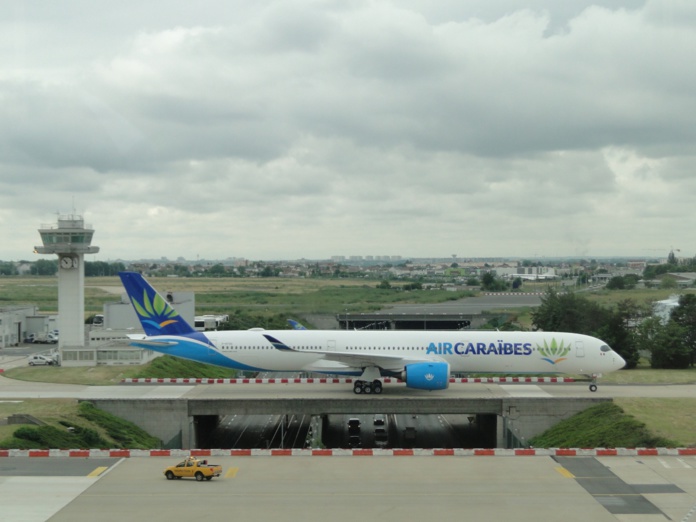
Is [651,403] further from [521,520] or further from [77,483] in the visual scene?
[77,483]

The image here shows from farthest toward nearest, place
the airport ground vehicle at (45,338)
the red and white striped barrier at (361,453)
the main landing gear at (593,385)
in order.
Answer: the airport ground vehicle at (45,338) < the main landing gear at (593,385) < the red and white striped barrier at (361,453)

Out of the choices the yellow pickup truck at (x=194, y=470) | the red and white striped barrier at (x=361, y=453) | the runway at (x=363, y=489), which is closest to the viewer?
the runway at (x=363, y=489)

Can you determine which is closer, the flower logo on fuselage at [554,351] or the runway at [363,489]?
the runway at [363,489]

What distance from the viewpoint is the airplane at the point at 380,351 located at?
4512 centimetres

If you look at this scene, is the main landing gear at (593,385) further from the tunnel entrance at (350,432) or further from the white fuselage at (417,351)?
the tunnel entrance at (350,432)

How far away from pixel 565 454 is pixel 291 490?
1281 cm

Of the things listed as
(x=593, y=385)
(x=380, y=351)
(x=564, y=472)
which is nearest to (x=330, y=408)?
(x=380, y=351)

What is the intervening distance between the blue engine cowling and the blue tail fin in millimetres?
14028

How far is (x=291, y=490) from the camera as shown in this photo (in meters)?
27.2

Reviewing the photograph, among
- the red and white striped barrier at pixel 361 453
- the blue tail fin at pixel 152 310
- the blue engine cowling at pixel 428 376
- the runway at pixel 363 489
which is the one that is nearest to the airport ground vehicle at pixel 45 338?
the blue tail fin at pixel 152 310

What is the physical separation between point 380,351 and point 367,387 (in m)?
2.31

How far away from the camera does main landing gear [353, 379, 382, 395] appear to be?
147 feet

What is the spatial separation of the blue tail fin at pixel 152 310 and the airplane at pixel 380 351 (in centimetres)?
13

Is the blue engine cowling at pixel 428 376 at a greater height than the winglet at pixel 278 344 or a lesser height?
lesser
